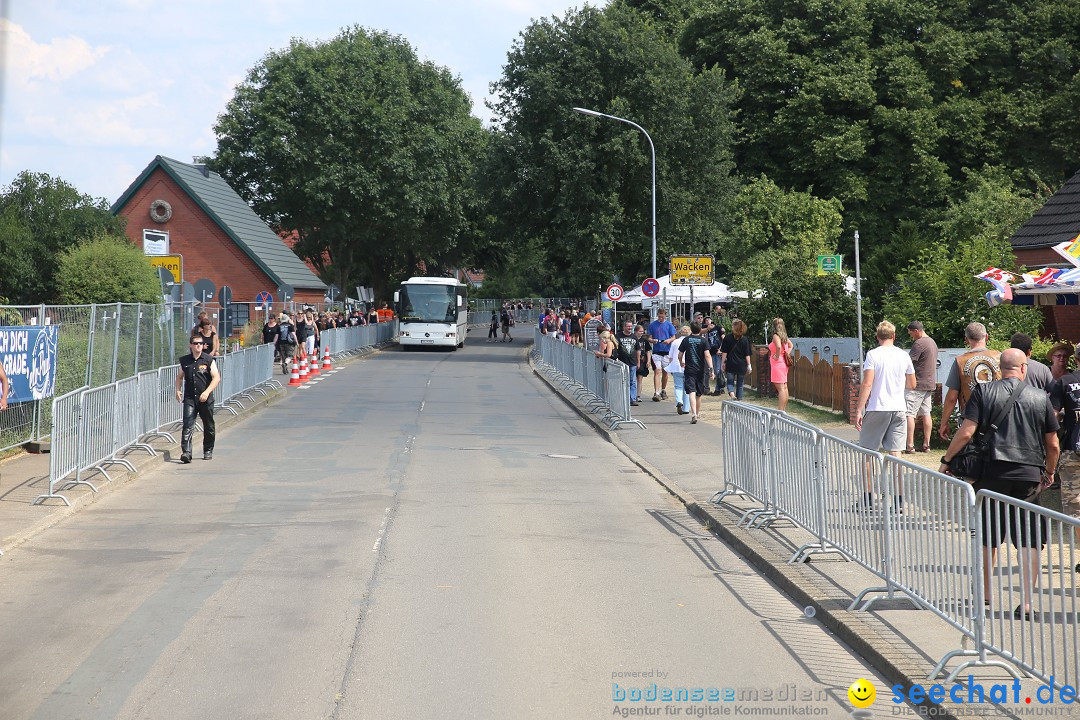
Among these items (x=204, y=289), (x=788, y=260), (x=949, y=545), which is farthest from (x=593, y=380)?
(x=949, y=545)

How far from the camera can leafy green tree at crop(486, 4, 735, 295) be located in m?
44.2

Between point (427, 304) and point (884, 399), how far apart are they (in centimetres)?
4244

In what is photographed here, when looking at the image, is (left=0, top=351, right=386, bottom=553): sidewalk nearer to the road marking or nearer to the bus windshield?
the road marking

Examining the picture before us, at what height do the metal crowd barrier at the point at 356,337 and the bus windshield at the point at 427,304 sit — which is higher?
the bus windshield at the point at 427,304

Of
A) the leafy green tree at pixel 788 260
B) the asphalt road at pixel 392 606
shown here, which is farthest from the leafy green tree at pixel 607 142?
the asphalt road at pixel 392 606

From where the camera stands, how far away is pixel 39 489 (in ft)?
40.9

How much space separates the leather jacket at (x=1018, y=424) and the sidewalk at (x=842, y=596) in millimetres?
1105

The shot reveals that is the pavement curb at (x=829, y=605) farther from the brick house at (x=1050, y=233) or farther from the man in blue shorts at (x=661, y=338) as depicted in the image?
the brick house at (x=1050, y=233)

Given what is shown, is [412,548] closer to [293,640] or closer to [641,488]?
[293,640]

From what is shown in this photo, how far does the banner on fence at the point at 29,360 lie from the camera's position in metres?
14.3

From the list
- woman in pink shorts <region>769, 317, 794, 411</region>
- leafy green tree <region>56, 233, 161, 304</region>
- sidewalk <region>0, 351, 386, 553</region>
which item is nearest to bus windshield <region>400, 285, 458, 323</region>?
leafy green tree <region>56, 233, 161, 304</region>

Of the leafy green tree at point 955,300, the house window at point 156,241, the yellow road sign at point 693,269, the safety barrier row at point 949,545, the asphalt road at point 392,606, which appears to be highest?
the house window at point 156,241

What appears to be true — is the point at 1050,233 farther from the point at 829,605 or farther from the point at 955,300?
the point at 829,605

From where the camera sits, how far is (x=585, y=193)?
44.1 metres
